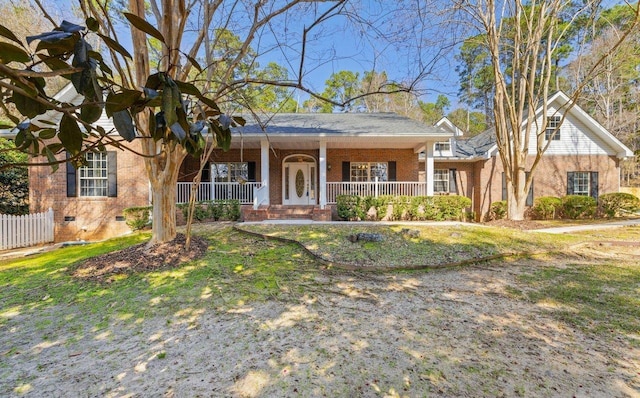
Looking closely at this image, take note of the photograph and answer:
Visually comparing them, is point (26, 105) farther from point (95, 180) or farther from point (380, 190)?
point (95, 180)

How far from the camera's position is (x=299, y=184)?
526 inches

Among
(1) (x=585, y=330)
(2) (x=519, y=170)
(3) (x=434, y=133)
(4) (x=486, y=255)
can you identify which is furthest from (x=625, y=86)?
(1) (x=585, y=330)

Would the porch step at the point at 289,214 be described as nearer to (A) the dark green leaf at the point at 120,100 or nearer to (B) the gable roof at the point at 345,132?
(B) the gable roof at the point at 345,132

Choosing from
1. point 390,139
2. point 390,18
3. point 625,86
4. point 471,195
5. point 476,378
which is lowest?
point 476,378

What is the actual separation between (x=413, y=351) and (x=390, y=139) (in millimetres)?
9044

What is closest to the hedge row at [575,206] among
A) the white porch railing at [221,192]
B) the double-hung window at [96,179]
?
the white porch railing at [221,192]

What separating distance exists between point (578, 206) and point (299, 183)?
12.6m

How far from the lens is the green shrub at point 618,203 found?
42.3 ft

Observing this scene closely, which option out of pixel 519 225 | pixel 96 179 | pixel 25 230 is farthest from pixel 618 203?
pixel 25 230

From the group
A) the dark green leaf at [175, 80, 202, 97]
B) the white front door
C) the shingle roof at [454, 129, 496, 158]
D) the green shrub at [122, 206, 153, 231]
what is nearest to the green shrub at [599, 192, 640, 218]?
the shingle roof at [454, 129, 496, 158]

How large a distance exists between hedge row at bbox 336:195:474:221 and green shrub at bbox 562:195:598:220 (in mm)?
6055

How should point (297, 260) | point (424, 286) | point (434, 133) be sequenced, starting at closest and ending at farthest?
point (424, 286) → point (297, 260) → point (434, 133)

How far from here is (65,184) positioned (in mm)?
10891

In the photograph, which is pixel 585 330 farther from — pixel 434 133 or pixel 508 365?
pixel 434 133
